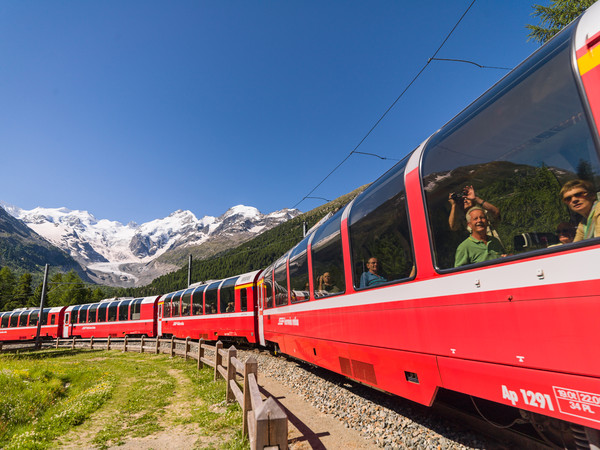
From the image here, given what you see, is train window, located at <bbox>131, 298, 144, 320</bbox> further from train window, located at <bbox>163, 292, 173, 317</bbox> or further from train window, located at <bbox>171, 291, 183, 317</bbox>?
train window, located at <bbox>171, 291, 183, 317</bbox>

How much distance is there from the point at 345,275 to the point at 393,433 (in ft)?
8.56

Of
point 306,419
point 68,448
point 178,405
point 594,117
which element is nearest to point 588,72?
point 594,117

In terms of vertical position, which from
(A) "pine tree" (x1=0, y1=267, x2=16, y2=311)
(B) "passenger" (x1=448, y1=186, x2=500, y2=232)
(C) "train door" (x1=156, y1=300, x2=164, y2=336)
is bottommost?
(C) "train door" (x1=156, y1=300, x2=164, y2=336)

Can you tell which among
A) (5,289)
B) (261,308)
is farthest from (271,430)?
(5,289)

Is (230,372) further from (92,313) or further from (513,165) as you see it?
(92,313)

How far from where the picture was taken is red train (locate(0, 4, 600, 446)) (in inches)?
102

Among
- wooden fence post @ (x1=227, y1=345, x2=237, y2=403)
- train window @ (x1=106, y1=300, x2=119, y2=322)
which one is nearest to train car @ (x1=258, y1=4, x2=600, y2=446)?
wooden fence post @ (x1=227, y1=345, x2=237, y2=403)

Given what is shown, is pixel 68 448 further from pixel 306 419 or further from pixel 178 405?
pixel 306 419

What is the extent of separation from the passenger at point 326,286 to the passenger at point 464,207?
3.37 m

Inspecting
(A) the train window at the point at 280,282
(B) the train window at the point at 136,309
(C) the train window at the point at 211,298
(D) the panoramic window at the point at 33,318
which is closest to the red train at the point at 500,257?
(A) the train window at the point at 280,282

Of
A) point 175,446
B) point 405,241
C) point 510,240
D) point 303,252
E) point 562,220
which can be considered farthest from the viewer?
point 303,252

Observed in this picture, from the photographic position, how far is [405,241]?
4.56 meters

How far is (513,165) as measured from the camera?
10.7 feet

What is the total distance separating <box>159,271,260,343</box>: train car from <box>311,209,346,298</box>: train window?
8.11 metres
